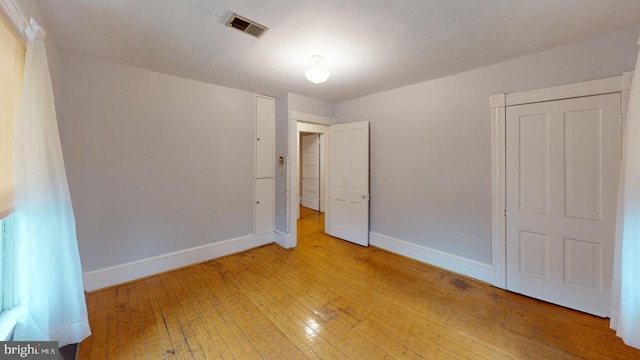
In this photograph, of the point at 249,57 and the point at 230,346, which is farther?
the point at 249,57

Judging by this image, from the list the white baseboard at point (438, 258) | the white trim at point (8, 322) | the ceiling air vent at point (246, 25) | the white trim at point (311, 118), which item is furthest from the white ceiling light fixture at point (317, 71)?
the white trim at point (8, 322)

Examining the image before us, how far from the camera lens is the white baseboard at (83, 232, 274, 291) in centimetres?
256

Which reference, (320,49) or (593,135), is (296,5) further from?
(593,135)

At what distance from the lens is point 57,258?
1.43 metres

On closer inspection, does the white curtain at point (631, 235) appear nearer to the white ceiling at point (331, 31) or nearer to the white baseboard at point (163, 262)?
the white ceiling at point (331, 31)

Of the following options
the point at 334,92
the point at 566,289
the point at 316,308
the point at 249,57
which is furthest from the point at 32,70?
the point at 566,289

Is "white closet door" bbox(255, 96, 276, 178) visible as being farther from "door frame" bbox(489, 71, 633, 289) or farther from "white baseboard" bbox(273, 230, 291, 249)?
"door frame" bbox(489, 71, 633, 289)

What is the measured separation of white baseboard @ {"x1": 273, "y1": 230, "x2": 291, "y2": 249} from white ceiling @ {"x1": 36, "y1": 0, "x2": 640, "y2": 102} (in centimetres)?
243

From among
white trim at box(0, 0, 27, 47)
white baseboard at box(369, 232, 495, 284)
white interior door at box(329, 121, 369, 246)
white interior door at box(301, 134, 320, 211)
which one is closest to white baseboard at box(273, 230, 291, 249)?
white interior door at box(329, 121, 369, 246)

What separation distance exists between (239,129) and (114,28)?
5.76ft

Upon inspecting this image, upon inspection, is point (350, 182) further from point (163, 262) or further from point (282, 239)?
point (163, 262)

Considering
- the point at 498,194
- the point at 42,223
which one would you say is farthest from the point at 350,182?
the point at 42,223

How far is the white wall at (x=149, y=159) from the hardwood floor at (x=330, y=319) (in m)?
0.57

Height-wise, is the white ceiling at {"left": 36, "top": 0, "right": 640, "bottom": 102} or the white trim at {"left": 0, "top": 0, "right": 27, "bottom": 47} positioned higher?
the white ceiling at {"left": 36, "top": 0, "right": 640, "bottom": 102}
